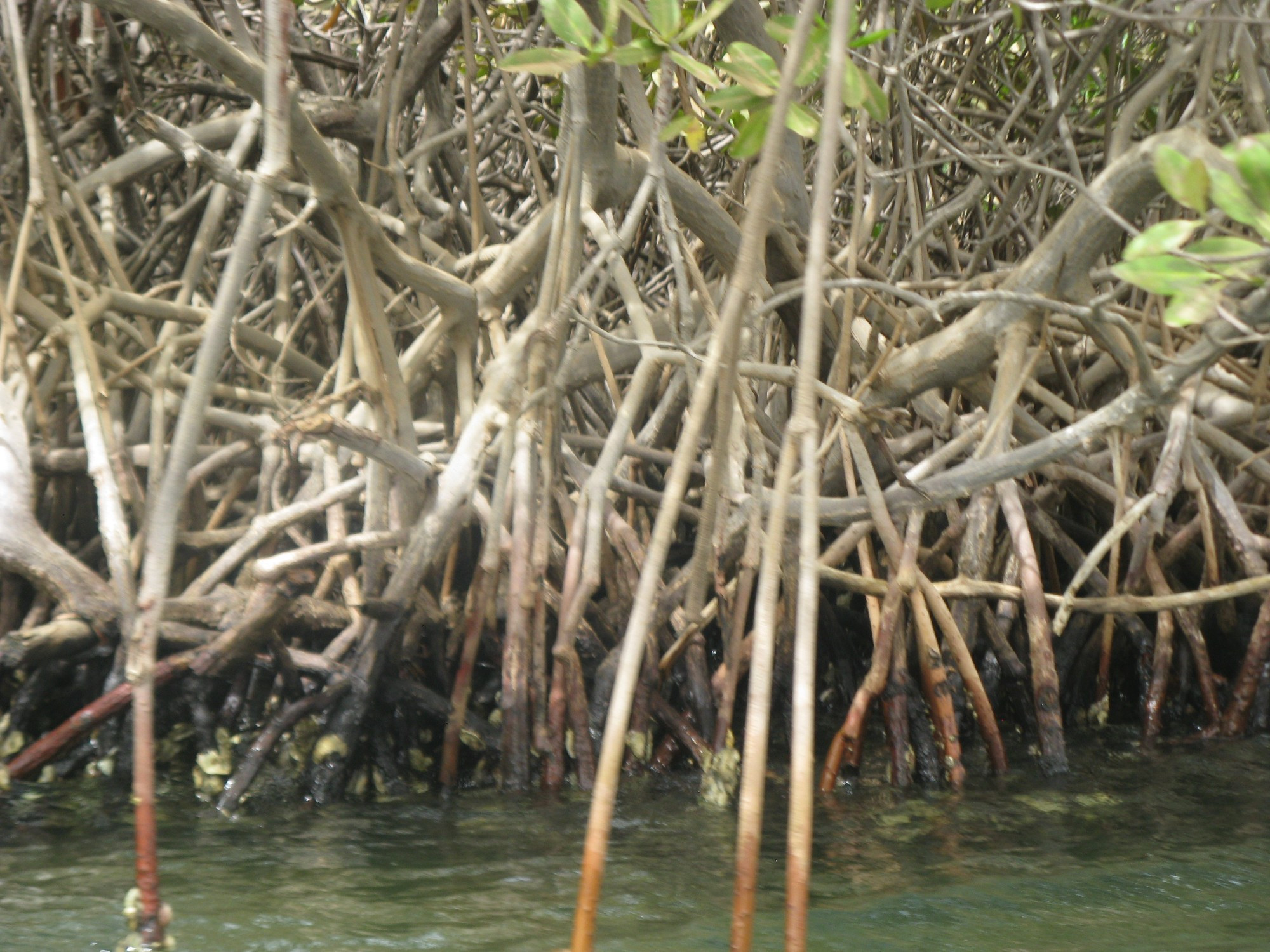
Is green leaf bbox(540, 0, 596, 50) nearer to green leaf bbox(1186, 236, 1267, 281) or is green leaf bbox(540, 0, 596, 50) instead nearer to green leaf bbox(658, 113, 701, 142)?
green leaf bbox(658, 113, 701, 142)

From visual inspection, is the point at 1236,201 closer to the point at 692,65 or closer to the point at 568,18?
the point at 692,65

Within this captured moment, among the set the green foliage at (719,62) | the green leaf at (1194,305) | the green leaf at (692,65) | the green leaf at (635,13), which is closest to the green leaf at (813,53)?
the green foliage at (719,62)

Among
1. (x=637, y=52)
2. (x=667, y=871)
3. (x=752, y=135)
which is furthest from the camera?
(x=667, y=871)

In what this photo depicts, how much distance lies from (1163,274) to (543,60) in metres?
1.04

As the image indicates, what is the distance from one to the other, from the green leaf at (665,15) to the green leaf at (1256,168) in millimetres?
833

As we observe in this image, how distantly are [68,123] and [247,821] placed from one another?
3.10 meters

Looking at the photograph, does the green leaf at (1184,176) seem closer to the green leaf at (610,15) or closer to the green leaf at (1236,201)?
the green leaf at (1236,201)

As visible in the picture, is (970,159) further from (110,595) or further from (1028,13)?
(110,595)

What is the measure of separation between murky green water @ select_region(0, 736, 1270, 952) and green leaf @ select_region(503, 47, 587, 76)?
4.91ft

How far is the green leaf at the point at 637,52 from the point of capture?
1976 mm

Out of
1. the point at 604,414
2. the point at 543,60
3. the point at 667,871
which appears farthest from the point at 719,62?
the point at 604,414

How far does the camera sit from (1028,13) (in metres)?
3.67

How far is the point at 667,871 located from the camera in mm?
2637

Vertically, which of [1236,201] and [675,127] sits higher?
[675,127]
